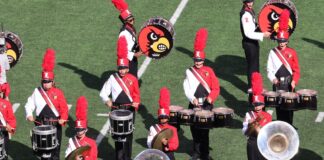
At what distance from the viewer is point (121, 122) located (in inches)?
843

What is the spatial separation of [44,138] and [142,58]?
256 inches

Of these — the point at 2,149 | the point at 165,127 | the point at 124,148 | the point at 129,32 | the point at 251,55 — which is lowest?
the point at 124,148

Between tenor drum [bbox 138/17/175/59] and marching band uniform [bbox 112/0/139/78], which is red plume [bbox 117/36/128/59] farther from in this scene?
marching band uniform [bbox 112/0/139/78]

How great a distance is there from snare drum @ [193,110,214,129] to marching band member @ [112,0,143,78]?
2997mm

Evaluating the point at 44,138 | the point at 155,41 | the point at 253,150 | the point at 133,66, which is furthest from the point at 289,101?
the point at 44,138

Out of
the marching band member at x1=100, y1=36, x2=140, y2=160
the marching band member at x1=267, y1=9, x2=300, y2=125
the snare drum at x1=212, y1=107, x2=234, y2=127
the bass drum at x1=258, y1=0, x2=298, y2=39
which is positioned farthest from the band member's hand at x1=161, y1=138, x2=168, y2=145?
the bass drum at x1=258, y1=0, x2=298, y2=39

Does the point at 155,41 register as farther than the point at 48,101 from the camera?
Yes

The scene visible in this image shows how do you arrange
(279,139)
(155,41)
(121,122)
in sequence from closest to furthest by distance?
(279,139) < (121,122) < (155,41)

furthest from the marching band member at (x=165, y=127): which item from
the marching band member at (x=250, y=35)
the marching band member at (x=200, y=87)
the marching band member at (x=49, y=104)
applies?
the marching band member at (x=250, y=35)

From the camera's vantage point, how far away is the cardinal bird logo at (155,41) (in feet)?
78.9

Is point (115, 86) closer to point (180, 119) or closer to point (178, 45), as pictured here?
point (180, 119)

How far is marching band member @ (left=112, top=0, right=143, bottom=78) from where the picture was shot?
24281mm

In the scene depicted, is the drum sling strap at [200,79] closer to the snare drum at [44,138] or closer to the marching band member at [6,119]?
the snare drum at [44,138]

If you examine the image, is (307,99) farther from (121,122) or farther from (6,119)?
(6,119)
